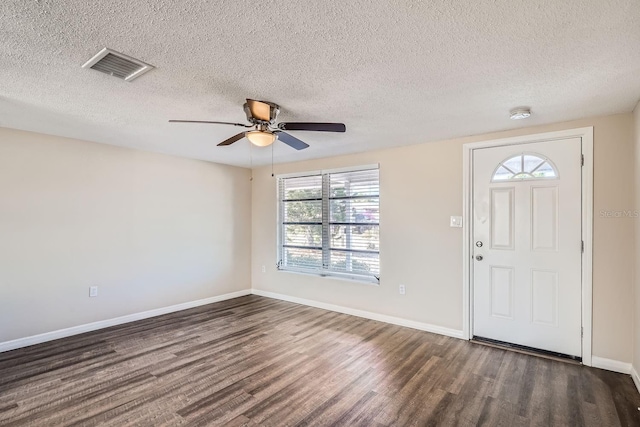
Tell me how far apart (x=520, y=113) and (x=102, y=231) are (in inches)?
189

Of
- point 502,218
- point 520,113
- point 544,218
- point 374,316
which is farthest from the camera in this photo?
point 374,316

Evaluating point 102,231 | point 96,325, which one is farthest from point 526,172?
point 96,325

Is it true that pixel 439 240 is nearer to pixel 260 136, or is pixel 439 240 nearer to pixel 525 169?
pixel 525 169

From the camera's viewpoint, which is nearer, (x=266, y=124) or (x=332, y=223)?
(x=266, y=124)

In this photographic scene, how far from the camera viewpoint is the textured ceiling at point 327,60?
150 centimetres

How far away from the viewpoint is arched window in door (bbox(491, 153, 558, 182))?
3.18 metres

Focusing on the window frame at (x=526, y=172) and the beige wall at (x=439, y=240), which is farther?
the window frame at (x=526, y=172)

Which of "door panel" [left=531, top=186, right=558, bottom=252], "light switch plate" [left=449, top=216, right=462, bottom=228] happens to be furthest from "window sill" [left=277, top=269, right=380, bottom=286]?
"door panel" [left=531, top=186, right=558, bottom=252]

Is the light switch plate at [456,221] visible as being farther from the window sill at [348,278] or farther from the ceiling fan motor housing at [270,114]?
the ceiling fan motor housing at [270,114]

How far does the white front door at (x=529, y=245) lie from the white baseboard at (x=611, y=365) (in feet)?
0.46

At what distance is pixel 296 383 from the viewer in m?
2.64

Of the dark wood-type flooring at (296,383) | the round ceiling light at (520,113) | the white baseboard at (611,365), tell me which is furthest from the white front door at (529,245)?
the round ceiling light at (520,113)

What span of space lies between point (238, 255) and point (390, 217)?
289 cm

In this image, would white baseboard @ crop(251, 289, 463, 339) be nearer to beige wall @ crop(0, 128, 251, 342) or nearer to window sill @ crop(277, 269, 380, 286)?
window sill @ crop(277, 269, 380, 286)
